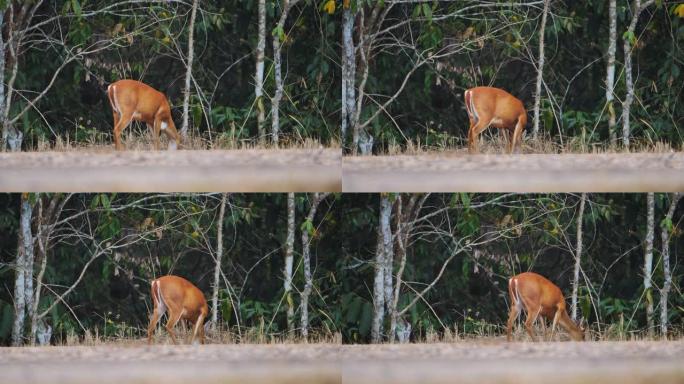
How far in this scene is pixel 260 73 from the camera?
26.3 feet

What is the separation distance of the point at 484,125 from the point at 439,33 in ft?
2.52

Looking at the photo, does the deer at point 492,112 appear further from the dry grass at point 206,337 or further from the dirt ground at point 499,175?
the dry grass at point 206,337

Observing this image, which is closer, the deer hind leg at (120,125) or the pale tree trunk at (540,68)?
the deer hind leg at (120,125)

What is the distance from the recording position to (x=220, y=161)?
25.8ft

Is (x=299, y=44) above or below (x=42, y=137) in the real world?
above

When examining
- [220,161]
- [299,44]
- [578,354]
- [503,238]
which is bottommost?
[578,354]

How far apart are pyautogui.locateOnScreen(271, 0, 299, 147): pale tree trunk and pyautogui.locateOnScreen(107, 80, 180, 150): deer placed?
771 millimetres

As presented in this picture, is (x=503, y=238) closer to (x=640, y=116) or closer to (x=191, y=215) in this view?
(x=640, y=116)

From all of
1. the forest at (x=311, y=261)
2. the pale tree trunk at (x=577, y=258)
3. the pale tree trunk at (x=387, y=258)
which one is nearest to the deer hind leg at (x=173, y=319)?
the forest at (x=311, y=261)

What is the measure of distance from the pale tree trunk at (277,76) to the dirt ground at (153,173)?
31cm

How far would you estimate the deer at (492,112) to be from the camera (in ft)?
25.8

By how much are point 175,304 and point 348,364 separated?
1.35 metres

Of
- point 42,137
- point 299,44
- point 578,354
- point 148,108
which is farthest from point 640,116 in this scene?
point 42,137

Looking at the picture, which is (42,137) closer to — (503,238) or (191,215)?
(191,215)
